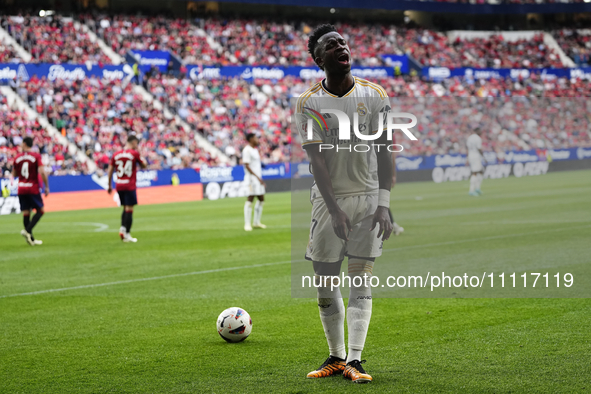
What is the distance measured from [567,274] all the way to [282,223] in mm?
9724

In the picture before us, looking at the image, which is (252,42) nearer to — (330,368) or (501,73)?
(501,73)

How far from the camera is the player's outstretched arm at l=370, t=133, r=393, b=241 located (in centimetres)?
483

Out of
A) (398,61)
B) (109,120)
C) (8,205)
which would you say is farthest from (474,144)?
(398,61)

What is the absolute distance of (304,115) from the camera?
4.77 m

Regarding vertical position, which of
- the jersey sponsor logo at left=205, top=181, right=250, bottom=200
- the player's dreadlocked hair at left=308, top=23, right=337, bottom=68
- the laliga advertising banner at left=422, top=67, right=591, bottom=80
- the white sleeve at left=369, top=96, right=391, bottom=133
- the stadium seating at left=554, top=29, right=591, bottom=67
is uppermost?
the stadium seating at left=554, top=29, right=591, bottom=67

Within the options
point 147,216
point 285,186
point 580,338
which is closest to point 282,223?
point 147,216

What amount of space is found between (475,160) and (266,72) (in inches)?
831

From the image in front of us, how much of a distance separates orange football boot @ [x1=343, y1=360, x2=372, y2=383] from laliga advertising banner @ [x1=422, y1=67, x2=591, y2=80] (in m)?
44.4

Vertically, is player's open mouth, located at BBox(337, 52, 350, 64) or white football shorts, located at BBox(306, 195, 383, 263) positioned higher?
player's open mouth, located at BBox(337, 52, 350, 64)

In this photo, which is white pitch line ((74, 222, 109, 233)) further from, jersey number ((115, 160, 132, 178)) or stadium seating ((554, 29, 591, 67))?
stadium seating ((554, 29, 591, 67))

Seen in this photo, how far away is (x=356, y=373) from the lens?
15.7 ft

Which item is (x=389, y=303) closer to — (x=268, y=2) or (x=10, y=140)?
(x=10, y=140)

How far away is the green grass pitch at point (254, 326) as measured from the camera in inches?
195

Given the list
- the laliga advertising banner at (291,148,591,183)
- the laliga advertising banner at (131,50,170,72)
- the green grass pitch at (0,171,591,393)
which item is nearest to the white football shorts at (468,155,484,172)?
the laliga advertising banner at (291,148,591,183)
